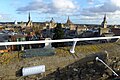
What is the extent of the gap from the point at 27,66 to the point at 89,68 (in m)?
2.98

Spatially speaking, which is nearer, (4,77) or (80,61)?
(4,77)

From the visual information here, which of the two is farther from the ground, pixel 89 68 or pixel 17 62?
pixel 17 62

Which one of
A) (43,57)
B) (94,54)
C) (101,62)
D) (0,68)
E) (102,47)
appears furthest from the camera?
(102,47)

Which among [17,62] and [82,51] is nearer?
[17,62]

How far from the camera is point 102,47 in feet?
38.1

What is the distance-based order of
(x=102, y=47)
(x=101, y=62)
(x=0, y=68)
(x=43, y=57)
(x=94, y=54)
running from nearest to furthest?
(x=0, y=68)
(x=43, y=57)
(x=101, y=62)
(x=94, y=54)
(x=102, y=47)

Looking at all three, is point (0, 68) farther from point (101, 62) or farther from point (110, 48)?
point (110, 48)

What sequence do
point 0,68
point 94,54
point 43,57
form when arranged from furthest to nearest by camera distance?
point 94,54 < point 43,57 < point 0,68

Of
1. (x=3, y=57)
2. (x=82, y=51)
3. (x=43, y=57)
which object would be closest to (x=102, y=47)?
(x=82, y=51)

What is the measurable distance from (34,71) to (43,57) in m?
0.86

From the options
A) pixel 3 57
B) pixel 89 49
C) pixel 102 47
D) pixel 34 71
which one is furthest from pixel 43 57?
pixel 102 47

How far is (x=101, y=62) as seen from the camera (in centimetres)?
996

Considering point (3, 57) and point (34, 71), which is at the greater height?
point (3, 57)

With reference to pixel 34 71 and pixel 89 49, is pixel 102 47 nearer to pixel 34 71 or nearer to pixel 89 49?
pixel 89 49
